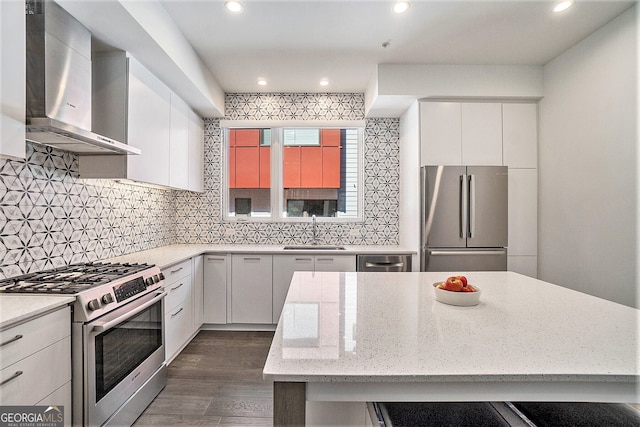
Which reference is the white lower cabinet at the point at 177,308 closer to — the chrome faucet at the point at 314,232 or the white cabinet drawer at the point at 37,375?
the white cabinet drawer at the point at 37,375

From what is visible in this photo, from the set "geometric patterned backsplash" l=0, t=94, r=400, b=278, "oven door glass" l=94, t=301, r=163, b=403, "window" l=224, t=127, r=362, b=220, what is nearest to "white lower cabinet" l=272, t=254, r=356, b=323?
"geometric patterned backsplash" l=0, t=94, r=400, b=278

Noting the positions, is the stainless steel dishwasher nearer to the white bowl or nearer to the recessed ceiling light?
the white bowl

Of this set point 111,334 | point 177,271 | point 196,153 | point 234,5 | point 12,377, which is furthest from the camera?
point 196,153

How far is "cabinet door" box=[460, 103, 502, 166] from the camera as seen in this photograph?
313 centimetres

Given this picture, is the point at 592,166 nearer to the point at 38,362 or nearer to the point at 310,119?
the point at 310,119

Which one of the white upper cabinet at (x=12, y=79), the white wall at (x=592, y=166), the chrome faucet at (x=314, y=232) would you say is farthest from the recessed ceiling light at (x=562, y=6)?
the white upper cabinet at (x=12, y=79)

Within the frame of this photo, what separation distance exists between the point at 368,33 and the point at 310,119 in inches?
56.5

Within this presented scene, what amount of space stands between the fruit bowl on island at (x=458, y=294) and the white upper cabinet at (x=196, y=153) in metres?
2.92

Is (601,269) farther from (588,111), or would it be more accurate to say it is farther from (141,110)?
(141,110)

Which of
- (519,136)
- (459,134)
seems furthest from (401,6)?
(519,136)

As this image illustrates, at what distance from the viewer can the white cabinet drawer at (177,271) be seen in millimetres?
2462

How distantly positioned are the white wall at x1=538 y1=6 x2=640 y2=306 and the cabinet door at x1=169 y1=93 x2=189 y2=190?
3773mm

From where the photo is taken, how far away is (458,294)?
1.35m

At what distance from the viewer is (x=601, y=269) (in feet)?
8.04
